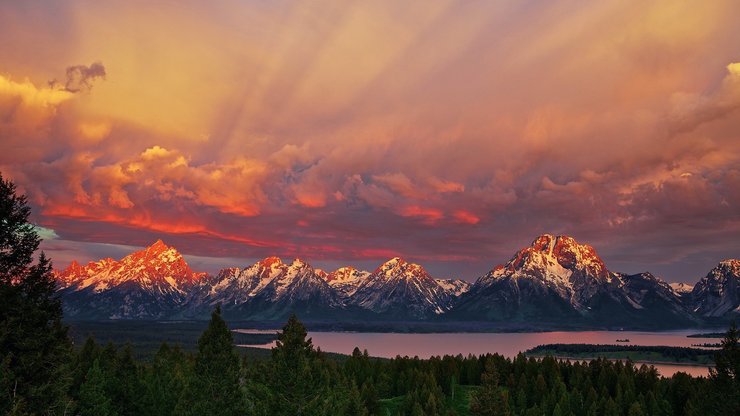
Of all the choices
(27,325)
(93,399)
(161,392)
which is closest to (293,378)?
(27,325)

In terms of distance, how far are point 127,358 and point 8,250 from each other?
5672 centimetres

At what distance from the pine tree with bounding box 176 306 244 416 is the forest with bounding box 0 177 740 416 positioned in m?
0.11

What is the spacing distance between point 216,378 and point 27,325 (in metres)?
29.3

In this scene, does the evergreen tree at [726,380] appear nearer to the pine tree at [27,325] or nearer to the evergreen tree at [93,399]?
the pine tree at [27,325]

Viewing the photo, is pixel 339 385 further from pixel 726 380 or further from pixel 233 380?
pixel 726 380

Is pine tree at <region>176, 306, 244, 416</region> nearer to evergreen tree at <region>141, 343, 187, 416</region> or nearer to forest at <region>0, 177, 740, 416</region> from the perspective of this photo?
forest at <region>0, 177, 740, 416</region>

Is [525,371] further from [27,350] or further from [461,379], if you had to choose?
[27,350]

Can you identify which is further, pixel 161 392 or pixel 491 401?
pixel 161 392

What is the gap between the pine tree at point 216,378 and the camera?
188 ft

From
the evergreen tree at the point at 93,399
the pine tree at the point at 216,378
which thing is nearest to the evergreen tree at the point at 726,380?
the pine tree at the point at 216,378

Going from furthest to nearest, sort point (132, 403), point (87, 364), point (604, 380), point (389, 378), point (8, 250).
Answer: point (389, 378) → point (604, 380) → point (87, 364) → point (132, 403) → point (8, 250)

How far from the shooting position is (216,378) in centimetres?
5778

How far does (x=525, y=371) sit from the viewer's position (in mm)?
147500

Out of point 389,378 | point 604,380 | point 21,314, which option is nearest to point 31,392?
point 21,314
